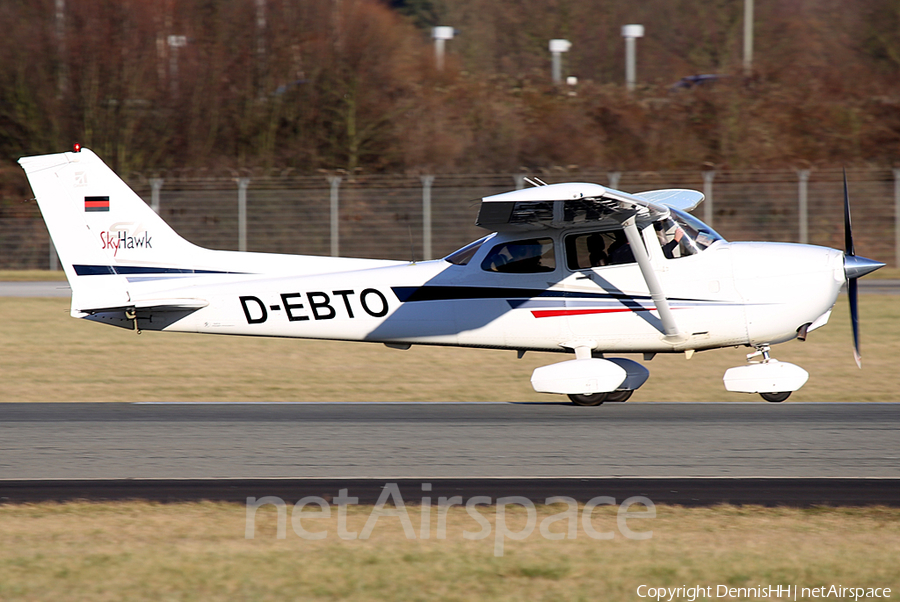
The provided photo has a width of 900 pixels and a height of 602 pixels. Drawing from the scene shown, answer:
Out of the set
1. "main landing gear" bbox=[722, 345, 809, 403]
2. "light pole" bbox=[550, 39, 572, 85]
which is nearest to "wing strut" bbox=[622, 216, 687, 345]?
"main landing gear" bbox=[722, 345, 809, 403]

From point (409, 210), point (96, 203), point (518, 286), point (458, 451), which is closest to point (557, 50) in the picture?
point (409, 210)

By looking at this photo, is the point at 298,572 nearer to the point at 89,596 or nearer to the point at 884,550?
the point at 89,596

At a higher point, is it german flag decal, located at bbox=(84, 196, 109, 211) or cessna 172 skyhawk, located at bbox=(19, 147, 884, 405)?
german flag decal, located at bbox=(84, 196, 109, 211)

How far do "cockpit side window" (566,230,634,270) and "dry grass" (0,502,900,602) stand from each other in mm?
4332

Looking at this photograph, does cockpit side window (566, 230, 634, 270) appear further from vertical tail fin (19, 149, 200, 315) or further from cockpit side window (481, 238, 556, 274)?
vertical tail fin (19, 149, 200, 315)

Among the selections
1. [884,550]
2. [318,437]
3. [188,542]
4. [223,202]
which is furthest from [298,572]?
[223,202]

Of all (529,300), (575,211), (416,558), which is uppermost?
(575,211)

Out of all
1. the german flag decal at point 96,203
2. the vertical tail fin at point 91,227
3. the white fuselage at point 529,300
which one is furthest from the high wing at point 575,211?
the german flag decal at point 96,203

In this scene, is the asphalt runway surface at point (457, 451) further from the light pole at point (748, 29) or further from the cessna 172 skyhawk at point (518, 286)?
the light pole at point (748, 29)

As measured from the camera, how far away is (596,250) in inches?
385

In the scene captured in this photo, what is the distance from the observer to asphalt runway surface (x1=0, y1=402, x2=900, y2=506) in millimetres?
6379

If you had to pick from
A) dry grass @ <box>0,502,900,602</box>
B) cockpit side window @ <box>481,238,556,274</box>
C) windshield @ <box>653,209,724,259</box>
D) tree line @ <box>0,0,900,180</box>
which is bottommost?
dry grass @ <box>0,502,900,602</box>

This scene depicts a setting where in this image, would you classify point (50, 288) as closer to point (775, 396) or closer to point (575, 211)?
point (575, 211)

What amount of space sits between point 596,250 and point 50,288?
54.1 feet
